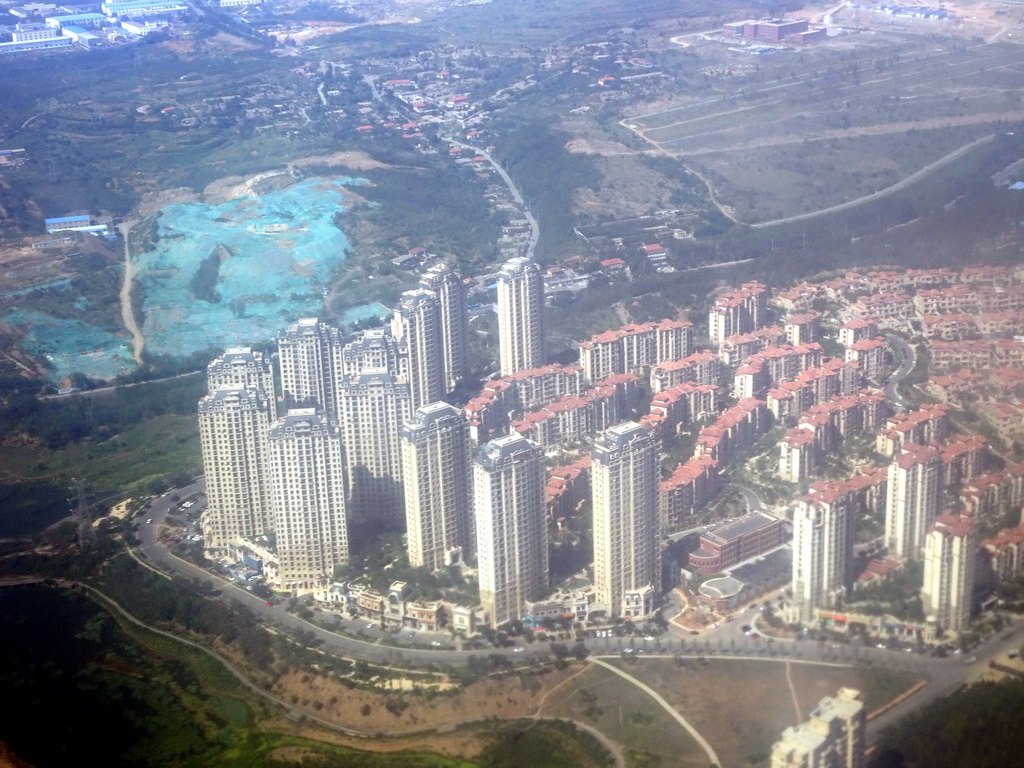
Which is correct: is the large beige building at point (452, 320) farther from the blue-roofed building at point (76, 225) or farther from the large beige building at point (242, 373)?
the blue-roofed building at point (76, 225)

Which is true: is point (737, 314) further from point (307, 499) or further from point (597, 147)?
point (307, 499)

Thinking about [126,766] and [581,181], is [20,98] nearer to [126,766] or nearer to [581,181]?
[581,181]

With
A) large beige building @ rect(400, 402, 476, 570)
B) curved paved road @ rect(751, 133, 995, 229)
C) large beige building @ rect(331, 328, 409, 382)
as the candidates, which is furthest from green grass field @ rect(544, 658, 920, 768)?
curved paved road @ rect(751, 133, 995, 229)

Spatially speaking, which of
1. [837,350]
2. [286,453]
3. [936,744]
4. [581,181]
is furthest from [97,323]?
[936,744]

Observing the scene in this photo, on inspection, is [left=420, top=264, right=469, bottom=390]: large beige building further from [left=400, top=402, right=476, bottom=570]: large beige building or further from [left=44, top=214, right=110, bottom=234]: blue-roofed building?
[left=44, top=214, right=110, bottom=234]: blue-roofed building

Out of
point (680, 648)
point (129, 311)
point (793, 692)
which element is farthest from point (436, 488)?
point (129, 311)

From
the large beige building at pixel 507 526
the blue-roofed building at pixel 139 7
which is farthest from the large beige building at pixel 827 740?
the blue-roofed building at pixel 139 7
